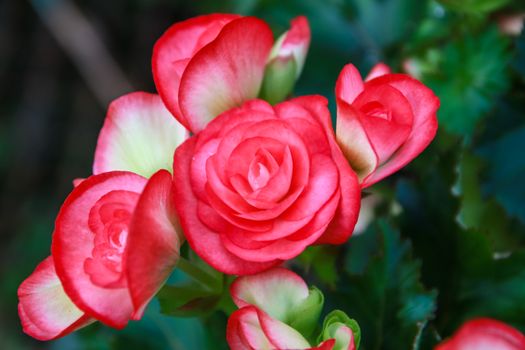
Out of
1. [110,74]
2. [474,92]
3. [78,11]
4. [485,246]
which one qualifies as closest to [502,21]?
[474,92]

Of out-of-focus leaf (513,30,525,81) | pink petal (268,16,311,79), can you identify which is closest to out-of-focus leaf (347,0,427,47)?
out-of-focus leaf (513,30,525,81)

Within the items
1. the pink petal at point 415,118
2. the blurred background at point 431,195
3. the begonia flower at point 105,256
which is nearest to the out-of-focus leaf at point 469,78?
the blurred background at point 431,195

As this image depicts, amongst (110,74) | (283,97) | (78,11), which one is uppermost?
(283,97)

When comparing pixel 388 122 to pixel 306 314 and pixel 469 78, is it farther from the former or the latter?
pixel 469 78

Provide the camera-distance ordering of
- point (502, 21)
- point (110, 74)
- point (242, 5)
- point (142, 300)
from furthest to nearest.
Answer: point (110, 74) < point (242, 5) < point (502, 21) < point (142, 300)

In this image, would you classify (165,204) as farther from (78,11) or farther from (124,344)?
(78,11)

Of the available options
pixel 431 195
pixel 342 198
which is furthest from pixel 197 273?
pixel 431 195

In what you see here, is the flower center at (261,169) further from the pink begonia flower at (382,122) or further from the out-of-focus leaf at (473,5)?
the out-of-focus leaf at (473,5)
